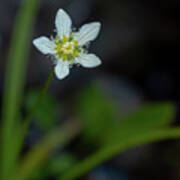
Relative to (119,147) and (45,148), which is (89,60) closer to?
(119,147)

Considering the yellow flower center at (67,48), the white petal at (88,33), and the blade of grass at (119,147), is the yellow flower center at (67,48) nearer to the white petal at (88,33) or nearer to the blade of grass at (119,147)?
the white petal at (88,33)

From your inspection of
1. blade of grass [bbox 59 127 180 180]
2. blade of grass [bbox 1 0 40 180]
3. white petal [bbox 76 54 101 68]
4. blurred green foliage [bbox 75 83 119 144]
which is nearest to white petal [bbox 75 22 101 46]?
white petal [bbox 76 54 101 68]

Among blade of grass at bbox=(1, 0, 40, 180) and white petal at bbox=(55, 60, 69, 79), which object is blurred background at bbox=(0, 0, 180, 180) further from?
white petal at bbox=(55, 60, 69, 79)

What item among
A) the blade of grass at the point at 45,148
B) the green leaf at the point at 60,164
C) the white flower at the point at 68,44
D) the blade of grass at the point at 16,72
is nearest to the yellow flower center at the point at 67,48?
the white flower at the point at 68,44

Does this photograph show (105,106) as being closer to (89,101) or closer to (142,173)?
(89,101)

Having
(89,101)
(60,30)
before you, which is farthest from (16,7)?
(60,30)
